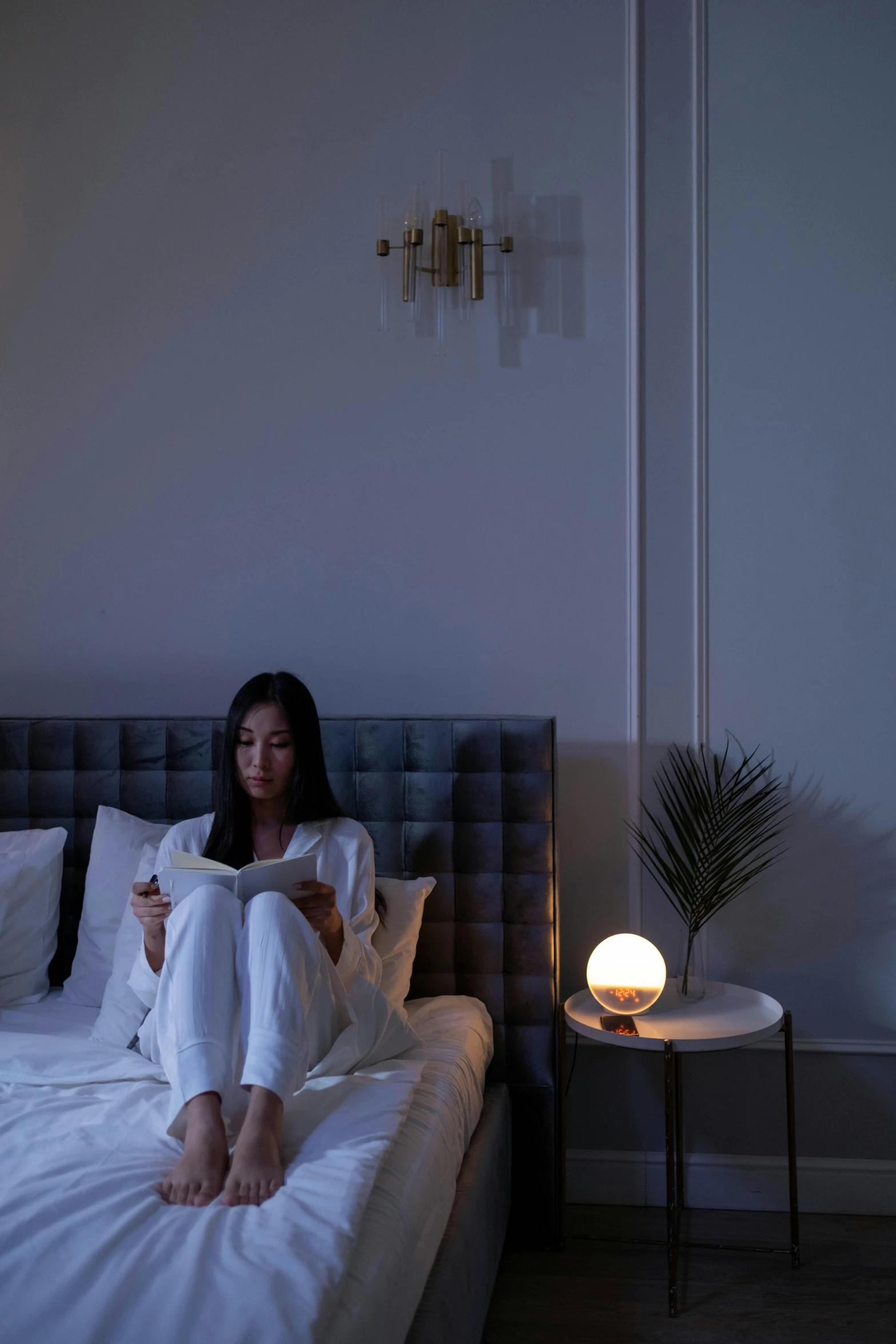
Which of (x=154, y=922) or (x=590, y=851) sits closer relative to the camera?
(x=154, y=922)

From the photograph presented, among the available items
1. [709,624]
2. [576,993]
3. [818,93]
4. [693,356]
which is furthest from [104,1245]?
[818,93]

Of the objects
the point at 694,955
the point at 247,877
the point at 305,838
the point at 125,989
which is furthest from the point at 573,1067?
the point at 247,877

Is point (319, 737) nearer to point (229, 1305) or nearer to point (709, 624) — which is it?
point (709, 624)

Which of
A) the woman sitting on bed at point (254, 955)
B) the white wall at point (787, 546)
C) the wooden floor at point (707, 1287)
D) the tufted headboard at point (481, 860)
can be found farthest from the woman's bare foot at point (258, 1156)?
the white wall at point (787, 546)

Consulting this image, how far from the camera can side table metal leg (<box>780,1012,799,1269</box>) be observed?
2295 mm

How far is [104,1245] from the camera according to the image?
4.00ft

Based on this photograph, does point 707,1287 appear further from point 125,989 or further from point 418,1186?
point 125,989

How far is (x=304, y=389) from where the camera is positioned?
2799 mm

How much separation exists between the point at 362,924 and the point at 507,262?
1.71 metres

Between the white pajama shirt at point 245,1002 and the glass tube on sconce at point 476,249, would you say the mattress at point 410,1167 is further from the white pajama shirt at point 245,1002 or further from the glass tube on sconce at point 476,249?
the glass tube on sconce at point 476,249

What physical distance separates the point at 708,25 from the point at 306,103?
3.46 feet

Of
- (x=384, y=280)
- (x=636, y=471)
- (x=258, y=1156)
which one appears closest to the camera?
(x=258, y=1156)

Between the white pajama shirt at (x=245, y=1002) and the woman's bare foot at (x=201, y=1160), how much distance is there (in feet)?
0.10

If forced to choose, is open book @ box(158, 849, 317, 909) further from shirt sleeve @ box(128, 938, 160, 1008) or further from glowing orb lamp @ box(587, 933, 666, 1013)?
glowing orb lamp @ box(587, 933, 666, 1013)
